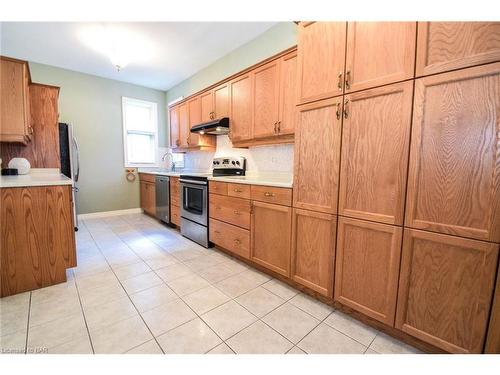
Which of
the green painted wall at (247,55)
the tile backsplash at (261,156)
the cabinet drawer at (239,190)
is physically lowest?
the cabinet drawer at (239,190)

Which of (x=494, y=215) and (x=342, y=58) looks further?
(x=342, y=58)

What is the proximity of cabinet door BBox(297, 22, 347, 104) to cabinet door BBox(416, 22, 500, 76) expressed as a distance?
0.44 m

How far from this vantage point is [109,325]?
4.70ft

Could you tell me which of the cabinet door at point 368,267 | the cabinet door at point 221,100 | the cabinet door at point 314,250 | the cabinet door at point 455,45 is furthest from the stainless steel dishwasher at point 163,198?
the cabinet door at point 455,45

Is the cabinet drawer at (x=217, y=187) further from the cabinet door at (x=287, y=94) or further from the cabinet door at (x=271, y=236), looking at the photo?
the cabinet door at (x=287, y=94)

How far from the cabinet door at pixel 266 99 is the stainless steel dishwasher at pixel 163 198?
1.97 meters

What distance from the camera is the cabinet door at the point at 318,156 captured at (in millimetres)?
→ 1528

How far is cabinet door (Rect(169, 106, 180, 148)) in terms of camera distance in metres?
4.14

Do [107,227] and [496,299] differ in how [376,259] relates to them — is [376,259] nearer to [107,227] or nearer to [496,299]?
[496,299]

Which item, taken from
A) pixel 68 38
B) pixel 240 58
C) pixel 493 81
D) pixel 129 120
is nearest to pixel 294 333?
pixel 493 81

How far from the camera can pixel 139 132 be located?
4.70m

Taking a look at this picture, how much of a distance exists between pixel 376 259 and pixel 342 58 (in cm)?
134

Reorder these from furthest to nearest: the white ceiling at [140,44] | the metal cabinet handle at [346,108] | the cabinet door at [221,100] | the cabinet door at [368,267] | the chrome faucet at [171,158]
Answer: the chrome faucet at [171,158]
the cabinet door at [221,100]
the white ceiling at [140,44]
the metal cabinet handle at [346,108]
the cabinet door at [368,267]

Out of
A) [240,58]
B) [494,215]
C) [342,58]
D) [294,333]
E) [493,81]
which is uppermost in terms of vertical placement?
[240,58]
